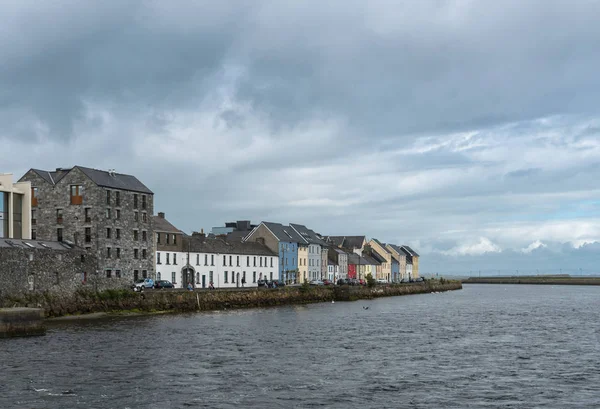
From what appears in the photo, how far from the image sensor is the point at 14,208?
87.6 m

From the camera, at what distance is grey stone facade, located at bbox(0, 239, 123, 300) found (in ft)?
239

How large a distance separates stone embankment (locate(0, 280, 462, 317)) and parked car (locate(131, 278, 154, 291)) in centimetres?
340

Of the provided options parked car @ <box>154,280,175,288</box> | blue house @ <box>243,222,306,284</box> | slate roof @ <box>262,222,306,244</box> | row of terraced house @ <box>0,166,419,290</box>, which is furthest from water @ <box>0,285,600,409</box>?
slate roof @ <box>262,222,306,244</box>

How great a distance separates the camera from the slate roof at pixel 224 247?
4400 inches

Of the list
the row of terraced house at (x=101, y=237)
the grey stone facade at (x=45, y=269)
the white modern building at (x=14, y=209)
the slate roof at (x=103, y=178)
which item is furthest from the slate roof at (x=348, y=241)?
the white modern building at (x=14, y=209)

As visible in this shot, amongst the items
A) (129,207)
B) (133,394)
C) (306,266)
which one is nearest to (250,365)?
(133,394)

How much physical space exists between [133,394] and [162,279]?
233 feet

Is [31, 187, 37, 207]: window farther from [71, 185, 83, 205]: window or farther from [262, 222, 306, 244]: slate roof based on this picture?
[262, 222, 306, 244]: slate roof

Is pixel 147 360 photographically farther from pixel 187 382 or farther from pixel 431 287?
pixel 431 287

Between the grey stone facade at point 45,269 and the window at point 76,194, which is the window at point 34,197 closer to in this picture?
the window at point 76,194

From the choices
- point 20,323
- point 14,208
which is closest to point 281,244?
point 14,208

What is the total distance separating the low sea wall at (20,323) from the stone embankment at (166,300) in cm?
1509

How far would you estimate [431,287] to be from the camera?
608 ft

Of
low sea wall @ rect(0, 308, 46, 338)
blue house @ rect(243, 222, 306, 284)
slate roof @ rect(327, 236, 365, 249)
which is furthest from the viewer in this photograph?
slate roof @ rect(327, 236, 365, 249)
